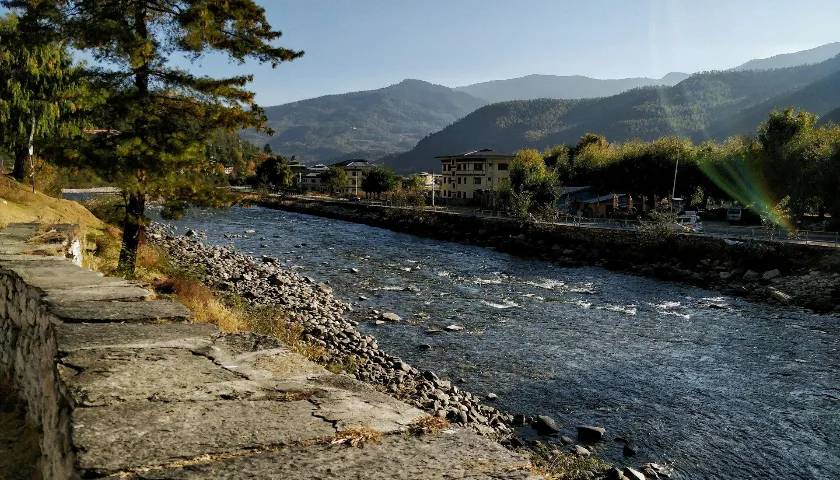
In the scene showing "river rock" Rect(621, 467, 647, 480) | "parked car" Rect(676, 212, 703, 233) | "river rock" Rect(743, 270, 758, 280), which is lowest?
"river rock" Rect(621, 467, 647, 480)

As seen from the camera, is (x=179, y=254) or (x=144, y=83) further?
(x=179, y=254)

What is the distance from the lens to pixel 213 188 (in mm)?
17719

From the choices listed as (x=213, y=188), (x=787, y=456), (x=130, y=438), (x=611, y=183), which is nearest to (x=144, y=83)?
(x=213, y=188)

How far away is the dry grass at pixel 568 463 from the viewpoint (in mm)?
10789

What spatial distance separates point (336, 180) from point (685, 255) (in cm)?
9236

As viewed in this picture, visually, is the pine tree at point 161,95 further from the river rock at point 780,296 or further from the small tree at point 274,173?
the small tree at point 274,173

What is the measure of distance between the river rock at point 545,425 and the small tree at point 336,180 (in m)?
114

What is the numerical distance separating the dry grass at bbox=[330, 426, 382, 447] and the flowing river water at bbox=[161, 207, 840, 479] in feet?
33.4

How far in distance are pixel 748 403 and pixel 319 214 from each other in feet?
266

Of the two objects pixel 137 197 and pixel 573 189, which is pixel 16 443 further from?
pixel 573 189

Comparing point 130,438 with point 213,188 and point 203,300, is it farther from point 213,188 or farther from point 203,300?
point 213,188

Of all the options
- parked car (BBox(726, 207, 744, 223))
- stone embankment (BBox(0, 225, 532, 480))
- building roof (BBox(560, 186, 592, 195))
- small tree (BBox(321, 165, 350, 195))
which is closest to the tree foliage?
stone embankment (BBox(0, 225, 532, 480))

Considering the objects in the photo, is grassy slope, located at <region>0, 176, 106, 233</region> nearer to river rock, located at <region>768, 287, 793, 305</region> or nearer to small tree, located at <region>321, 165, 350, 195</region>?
river rock, located at <region>768, 287, 793, 305</region>

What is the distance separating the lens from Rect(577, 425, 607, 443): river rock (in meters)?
12.6
